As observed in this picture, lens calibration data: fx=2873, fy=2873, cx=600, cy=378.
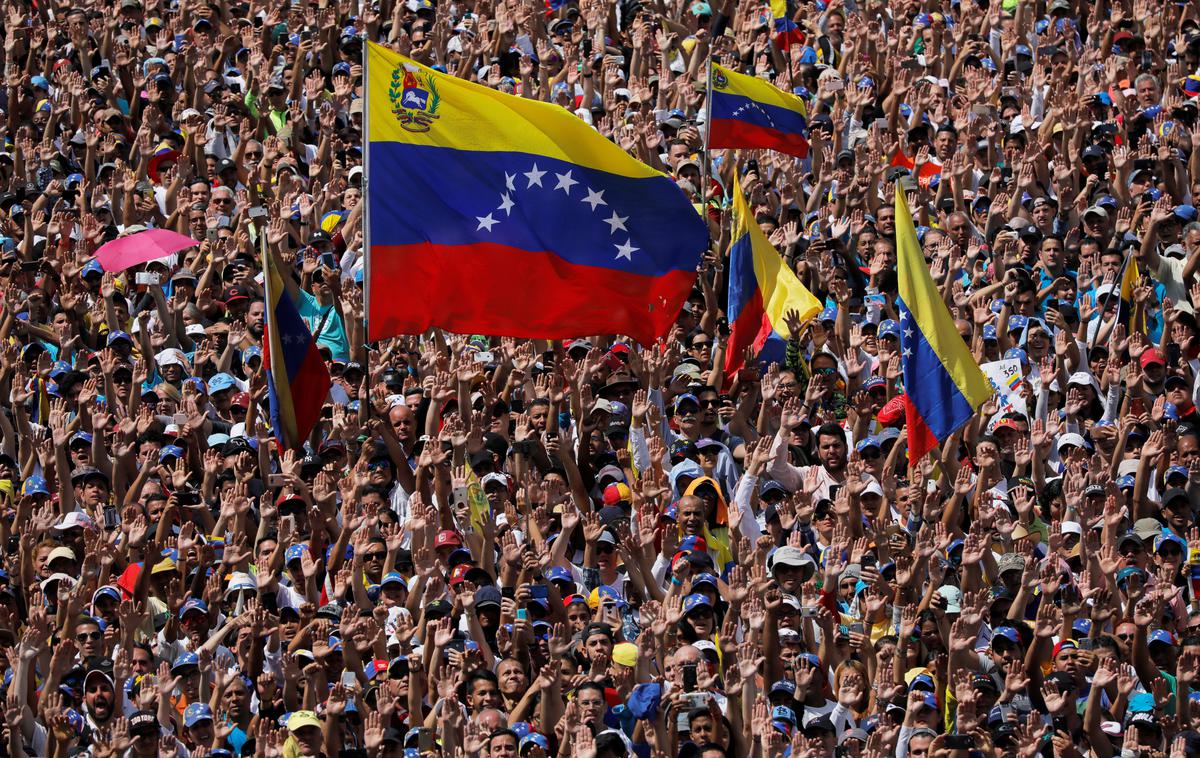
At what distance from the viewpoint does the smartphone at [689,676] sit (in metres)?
13.4

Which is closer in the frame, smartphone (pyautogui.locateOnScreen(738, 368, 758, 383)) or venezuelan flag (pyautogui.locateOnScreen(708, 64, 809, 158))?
smartphone (pyautogui.locateOnScreen(738, 368, 758, 383))

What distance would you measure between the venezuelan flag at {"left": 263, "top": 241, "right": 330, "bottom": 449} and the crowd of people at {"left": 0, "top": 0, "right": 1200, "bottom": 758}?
0.21 metres

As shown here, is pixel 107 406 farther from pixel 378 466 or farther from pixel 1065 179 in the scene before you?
pixel 1065 179

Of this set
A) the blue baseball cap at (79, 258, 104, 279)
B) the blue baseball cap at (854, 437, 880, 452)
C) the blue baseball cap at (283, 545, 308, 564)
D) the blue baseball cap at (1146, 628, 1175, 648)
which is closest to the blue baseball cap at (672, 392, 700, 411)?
the blue baseball cap at (854, 437, 880, 452)

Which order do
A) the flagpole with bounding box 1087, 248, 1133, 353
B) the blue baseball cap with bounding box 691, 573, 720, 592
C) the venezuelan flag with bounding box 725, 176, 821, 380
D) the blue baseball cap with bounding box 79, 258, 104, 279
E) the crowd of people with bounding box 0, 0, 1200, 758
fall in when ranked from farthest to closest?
the blue baseball cap with bounding box 79, 258, 104, 279, the flagpole with bounding box 1087, 248, 1133, 353, the venezuelan flag with bounding box 725, 176, 821, 380, the blue baseball cap with bounding box 691, 573, 720, 592, the crowd of people with bounding box 0, 0, 1200, 758

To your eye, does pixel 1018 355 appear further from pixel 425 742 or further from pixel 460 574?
pixel 425 742

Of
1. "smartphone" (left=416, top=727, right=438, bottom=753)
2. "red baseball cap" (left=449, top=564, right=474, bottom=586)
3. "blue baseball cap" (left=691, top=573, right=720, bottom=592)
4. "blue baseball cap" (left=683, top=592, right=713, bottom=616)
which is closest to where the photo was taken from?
"smartphone" (left=416, top=727, right=438, bottom=753)

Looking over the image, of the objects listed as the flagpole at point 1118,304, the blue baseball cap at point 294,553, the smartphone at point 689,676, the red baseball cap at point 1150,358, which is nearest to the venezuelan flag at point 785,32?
the flagpole at point 1118,304

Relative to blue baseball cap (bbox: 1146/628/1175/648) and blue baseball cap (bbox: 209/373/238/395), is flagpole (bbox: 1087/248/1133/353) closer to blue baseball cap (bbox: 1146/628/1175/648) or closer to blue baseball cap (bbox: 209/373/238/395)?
blue baseball cap (bbox: 1146/628/1175/648)

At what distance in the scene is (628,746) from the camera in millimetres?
13086

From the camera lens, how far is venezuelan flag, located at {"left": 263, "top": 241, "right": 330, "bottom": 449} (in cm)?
1606

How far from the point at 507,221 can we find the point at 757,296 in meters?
2.34

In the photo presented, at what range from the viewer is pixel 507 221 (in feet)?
50.2

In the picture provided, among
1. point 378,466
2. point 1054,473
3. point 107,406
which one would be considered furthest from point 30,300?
point 1054,473
